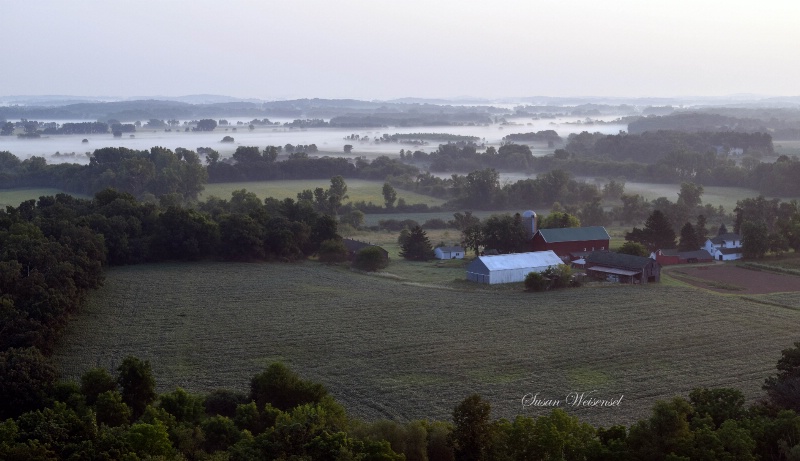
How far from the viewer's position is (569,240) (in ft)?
135

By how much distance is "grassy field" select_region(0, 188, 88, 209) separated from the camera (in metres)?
64.8

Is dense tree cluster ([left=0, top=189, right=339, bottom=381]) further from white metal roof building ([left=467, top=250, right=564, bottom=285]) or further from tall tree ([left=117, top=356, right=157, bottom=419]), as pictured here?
white metal roof building ([left=467, top=250, right=564, bottom=285])

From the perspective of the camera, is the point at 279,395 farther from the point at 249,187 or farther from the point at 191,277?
the point at 249,187

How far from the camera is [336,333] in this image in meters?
26.4

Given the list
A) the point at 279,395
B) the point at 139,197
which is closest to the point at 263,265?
the point at 279,395

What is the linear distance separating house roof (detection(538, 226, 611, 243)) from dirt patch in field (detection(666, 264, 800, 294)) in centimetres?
A: 452

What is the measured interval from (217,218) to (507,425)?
30273 millimetres

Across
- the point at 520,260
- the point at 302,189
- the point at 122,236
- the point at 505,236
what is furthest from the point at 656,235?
the point at 302,189

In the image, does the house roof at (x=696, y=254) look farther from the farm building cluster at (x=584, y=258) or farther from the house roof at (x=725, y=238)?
the house roof at (x=725, y=238)

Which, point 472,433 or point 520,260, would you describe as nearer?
point 472,433

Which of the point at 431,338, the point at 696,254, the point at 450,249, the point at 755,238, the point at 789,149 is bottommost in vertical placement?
the point at 696,254

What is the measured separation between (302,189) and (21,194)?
78.8 ft

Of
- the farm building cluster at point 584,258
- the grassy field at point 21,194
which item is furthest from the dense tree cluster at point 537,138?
the farm building cluster at point 584,258

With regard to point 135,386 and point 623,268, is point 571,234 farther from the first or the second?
point 135,386
